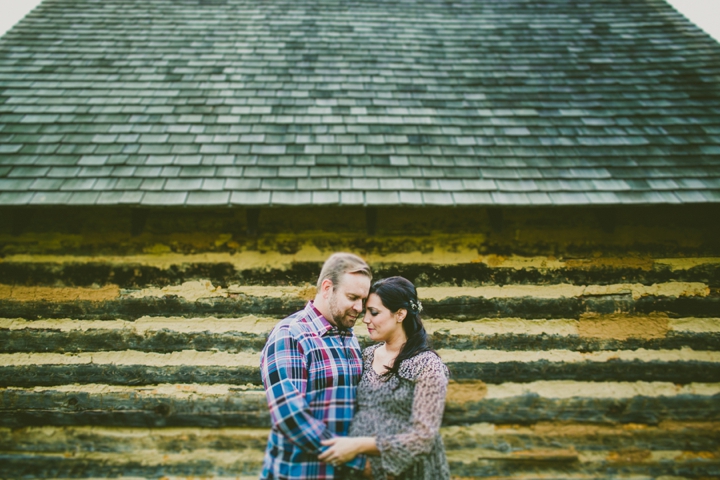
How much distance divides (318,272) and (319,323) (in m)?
1.17

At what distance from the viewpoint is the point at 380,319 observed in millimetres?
2125

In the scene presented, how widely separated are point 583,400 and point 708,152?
267 cm

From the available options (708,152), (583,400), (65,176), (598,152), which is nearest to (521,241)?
(598,152)

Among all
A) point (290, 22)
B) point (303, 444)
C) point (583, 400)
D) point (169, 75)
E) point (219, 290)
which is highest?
point (290, 22)

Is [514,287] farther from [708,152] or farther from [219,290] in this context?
[219,290]

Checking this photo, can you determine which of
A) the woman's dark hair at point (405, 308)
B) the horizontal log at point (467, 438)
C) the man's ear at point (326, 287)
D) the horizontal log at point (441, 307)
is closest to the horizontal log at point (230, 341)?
the horizontal log at point (441, 307)

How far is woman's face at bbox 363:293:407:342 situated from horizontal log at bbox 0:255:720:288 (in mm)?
1068

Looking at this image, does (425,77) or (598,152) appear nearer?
(598,152)

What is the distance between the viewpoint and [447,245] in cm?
330

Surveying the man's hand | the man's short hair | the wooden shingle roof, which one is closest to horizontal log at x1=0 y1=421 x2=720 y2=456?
the man's hand

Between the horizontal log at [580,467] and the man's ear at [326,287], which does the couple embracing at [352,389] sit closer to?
the man's ear at [326,287]

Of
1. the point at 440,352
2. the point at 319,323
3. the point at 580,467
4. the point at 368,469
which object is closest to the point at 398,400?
the point at 368,469

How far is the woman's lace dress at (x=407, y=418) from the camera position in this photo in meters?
1.83

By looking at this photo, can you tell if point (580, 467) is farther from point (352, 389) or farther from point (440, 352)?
point (352, 389)
